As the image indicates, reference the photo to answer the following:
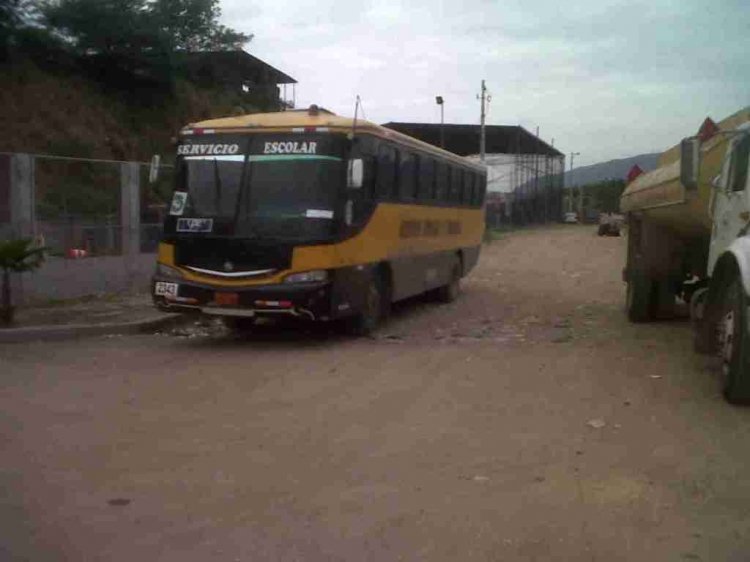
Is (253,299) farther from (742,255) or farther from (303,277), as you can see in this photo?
(742,255)

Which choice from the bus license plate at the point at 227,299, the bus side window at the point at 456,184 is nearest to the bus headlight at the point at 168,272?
the bus license plate at the point at 227,299

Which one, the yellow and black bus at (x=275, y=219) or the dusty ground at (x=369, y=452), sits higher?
the yellow and black bus at (x=275, y=219)

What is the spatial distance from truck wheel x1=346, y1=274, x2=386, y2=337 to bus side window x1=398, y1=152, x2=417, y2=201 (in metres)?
1.47

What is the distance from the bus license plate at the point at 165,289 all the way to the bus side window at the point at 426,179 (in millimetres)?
4727

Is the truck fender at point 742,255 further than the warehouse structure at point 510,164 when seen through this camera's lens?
No

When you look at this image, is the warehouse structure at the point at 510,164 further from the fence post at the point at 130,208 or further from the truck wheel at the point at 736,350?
the truck wheel at the point at 736,350

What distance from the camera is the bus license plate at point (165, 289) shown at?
39.2 feet

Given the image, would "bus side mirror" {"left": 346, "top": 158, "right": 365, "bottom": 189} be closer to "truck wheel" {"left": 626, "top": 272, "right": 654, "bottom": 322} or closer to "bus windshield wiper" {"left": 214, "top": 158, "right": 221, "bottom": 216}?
"bus windshield wiper" {"left": 214, "top": 158, "right": 221, "bottom": 216}

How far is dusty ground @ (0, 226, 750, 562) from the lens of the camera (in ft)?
16.9

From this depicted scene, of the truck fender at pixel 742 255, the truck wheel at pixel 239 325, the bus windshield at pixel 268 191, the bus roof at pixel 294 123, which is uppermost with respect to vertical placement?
the bus roof at pixel 294 123

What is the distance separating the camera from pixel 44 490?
19.9 ft

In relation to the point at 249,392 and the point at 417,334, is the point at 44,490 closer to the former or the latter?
the point at 249,392

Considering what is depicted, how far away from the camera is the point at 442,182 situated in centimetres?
1680

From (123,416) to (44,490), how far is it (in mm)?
2171
